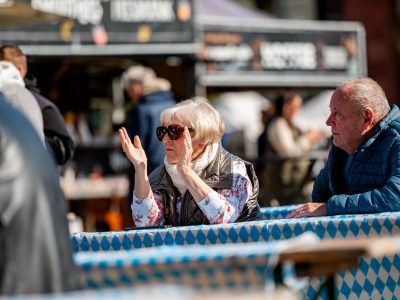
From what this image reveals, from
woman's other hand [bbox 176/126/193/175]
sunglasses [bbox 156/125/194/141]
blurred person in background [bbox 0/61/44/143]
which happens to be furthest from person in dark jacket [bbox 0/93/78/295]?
blurred person in background [bbox 0/61/44/143]

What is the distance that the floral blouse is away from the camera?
593cm

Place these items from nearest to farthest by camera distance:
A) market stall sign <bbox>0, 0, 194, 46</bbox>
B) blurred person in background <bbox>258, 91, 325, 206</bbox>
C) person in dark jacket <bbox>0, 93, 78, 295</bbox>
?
person in dark jacket <bbox>0, 93, 78, 295</bbox> → market stall sign <bbox>0, 0, 194, 46</bbox> → blurred person in background <bbox>258, 91, 325, 206</bbox>

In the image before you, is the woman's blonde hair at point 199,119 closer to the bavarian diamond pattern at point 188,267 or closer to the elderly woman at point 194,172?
the elderly woman at point 194,172

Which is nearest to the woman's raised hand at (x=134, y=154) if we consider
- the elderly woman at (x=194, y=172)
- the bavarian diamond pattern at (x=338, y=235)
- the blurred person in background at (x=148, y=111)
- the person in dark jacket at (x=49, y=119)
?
the elderly woman at (x=194, y=172)

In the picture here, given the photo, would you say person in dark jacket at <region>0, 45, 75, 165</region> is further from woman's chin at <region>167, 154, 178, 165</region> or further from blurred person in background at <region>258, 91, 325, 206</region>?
blurred person in background at <region>258, 91, 325, 206</region>

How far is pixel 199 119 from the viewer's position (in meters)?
6.21

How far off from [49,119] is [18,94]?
2.11 feet

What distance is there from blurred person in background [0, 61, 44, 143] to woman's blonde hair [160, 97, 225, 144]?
1.66 m

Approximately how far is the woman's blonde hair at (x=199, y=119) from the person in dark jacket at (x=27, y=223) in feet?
8.70

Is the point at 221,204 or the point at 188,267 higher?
the point at 188,267

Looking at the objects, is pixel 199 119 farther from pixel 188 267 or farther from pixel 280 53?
pixel 280 53

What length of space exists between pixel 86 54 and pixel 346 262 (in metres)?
8.75

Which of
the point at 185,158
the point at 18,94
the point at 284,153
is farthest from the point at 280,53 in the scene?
the point at 185,158

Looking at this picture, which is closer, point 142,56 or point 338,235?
point 338,235
